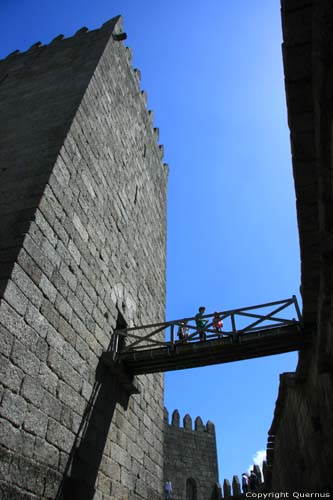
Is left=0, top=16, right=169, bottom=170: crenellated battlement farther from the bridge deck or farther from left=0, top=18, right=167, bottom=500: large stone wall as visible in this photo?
the bridge deck

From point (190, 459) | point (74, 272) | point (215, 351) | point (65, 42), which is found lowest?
point (215, 351)

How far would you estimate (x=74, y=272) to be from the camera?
5.13m

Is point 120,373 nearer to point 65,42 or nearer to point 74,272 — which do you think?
point 74,272

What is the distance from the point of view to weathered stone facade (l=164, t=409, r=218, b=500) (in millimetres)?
15094

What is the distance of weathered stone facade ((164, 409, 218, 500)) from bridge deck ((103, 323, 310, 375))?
10.9m

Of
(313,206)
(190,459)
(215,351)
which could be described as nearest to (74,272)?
(215,351)

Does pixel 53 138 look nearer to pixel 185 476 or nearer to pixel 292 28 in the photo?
pixel 292 28

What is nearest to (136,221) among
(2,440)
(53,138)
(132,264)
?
(132,264)

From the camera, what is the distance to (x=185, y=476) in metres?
15.3

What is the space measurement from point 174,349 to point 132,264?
1.94 metres

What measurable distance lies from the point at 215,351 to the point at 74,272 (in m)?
2.22

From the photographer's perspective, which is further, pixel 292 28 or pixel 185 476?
pixel 185 476

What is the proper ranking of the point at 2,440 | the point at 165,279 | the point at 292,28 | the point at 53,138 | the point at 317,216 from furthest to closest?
the point at 165,279
the point at 53,138
the point at 317,216
the point at 2,440
the point at 292,28

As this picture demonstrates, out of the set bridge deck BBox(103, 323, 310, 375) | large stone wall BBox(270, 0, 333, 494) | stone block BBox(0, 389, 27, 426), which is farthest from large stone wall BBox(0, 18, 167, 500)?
large stone wall BBox(270, 0, 333, 494)
